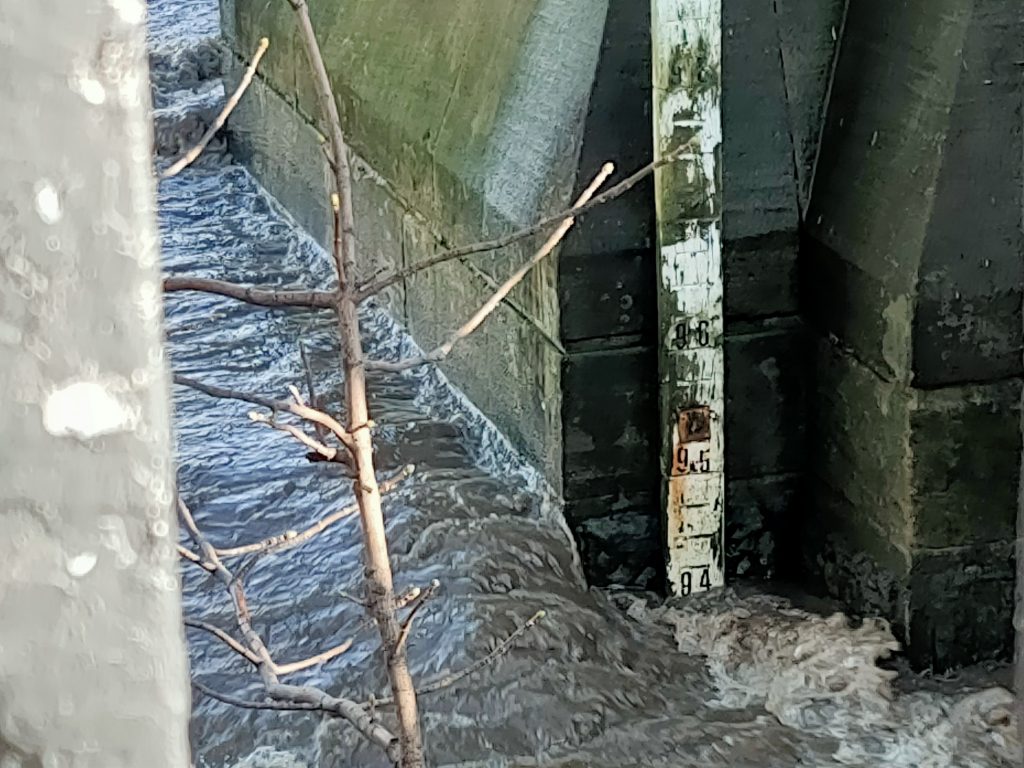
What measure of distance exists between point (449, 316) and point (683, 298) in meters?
1.57

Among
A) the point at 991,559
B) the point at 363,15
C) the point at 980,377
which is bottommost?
the point at 991,559

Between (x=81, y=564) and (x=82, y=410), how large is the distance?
0.10 meters

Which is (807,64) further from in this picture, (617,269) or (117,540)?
(117,540)

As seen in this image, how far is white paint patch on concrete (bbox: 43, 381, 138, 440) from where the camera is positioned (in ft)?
3.13

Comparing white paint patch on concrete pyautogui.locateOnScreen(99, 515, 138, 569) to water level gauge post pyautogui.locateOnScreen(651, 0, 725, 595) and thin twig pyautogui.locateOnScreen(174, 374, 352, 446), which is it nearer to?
thin twig pyautogui.locateOnScreen(174, 374, 352, 446)

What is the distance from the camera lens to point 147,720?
1010mm

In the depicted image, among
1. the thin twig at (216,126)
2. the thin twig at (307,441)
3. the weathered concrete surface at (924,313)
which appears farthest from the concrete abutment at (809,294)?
the thin twig at (307,441)

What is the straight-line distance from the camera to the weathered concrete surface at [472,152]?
4.74 m

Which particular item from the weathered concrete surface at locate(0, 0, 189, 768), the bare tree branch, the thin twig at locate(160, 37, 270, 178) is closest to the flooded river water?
the thin twig at locate(160, 37, 270, 178)

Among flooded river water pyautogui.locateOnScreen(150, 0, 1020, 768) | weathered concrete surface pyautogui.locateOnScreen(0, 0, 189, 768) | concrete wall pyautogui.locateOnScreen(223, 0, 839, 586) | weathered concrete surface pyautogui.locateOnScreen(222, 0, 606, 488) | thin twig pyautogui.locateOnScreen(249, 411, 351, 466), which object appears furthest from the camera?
weathered concrete surface pyautogui.locateOnScreen(222, 0, 606, 488)

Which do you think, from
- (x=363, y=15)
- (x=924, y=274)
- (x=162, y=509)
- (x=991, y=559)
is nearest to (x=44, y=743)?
(x=162, y=509)

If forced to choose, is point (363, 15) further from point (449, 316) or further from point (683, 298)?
point (683, 298)

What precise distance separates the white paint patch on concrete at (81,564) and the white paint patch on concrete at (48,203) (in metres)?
0.21

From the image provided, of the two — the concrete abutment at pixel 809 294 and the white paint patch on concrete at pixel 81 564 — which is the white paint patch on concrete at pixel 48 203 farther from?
the concrete abutment at pixel 809 294
